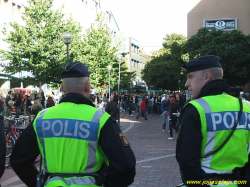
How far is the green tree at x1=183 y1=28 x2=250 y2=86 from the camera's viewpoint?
1409 inches

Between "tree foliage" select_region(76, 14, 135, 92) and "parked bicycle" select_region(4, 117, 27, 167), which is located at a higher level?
"tree foliage" select_region(76, 14, 135, 92)

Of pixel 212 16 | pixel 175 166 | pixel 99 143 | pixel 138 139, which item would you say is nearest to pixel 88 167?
pixel 99 143

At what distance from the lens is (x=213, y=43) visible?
36.3 m

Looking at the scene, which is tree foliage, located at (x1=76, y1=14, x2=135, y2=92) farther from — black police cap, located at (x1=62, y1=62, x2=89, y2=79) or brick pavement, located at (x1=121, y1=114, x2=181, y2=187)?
black police cap, located at (x1=62, y1=62, x2=89, y2=79)

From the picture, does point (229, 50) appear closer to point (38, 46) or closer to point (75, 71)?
point (38, 46)

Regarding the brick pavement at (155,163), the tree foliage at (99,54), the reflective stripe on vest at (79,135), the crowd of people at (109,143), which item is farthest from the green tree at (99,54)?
the reflective stripe on vest at (79,135)

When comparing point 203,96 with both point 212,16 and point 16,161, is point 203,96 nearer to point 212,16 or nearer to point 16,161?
point 16,161

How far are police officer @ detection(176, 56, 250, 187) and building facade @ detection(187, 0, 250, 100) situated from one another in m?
42.0

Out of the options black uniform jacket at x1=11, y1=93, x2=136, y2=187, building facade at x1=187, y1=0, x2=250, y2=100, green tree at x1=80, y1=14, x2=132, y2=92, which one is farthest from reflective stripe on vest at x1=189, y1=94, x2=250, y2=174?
building facade at x1=187, y1=0, x2=250, y2=100

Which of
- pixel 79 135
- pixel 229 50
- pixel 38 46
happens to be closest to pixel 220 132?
pixel 79 135

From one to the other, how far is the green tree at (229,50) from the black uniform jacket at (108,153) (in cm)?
3343

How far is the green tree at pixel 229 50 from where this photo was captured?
117 ft

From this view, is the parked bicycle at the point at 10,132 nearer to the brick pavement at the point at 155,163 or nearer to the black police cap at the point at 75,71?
the brick pavement at the point at 155,163

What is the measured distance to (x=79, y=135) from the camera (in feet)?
9.52
